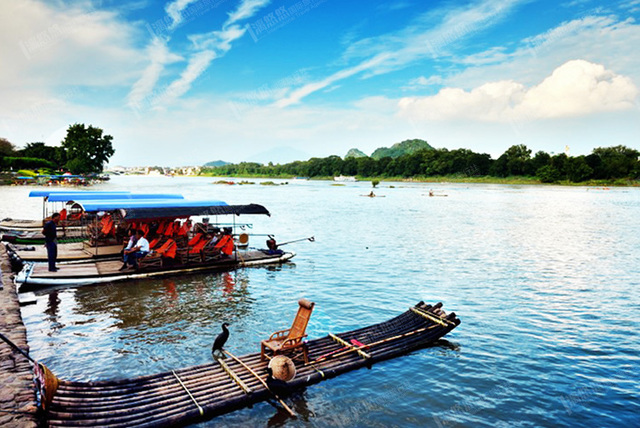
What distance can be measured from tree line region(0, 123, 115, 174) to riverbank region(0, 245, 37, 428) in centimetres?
13052

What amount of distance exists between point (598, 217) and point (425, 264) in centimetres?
4086

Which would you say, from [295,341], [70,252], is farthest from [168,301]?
[70,252]

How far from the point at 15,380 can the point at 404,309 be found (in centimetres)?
1321

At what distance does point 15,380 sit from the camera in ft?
28.9

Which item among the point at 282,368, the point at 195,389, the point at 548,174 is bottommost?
the point at 195,389

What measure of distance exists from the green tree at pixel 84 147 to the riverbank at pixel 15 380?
435 feet

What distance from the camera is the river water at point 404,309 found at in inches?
400

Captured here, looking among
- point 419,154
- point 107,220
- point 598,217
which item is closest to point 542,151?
point 419,154

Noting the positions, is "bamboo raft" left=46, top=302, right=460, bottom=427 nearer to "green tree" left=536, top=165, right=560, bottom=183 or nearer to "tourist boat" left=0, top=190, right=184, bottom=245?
"tourist boat" left=0, top=190, right=184, bottom=245

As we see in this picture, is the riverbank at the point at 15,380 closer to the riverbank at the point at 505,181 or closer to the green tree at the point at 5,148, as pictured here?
the green tree at the point at 5,148

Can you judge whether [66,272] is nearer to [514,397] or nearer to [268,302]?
[268,302]

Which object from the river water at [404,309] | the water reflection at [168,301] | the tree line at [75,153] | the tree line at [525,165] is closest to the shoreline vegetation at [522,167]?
the tree line at [525,165]

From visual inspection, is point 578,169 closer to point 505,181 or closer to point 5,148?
point 505,181

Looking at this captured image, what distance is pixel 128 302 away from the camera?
54.6 ft
